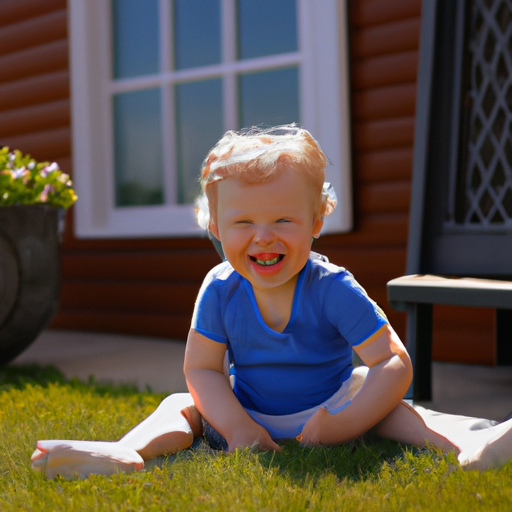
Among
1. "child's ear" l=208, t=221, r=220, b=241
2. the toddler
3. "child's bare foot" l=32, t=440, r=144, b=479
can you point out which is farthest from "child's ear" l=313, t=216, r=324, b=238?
"child's bare foot" l=32, t=440, r=144, b=479

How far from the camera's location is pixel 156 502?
1.59m

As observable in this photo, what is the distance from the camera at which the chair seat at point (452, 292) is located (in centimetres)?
237

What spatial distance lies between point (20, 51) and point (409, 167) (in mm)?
3236

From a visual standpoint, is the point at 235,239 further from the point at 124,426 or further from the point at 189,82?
the point at 189,82

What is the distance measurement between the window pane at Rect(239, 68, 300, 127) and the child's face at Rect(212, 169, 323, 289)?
7.92ft

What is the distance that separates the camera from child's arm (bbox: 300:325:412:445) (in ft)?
6.17

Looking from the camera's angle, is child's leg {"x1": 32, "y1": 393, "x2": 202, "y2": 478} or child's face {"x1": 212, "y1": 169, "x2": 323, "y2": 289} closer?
child's leg {"x1": 32, "y1": 393, "x2": 202, "y2": 478}

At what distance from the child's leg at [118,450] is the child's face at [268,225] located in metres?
0.49

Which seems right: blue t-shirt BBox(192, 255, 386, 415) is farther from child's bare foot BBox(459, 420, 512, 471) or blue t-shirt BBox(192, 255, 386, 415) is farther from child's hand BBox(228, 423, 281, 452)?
child's bare foot BBox(459, 420, 512, 471)

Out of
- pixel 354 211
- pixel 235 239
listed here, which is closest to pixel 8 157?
pixel 354 211

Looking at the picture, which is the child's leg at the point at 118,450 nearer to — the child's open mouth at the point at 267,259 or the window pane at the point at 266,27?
the child's open mouth at the point at 267,259

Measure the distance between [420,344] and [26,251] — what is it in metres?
1.95

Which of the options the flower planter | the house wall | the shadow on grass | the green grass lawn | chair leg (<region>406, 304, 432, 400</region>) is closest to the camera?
the green grass lawn

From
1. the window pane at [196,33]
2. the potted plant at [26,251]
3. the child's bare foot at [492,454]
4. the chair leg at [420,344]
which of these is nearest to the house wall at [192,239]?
the window pane at [196,33]
